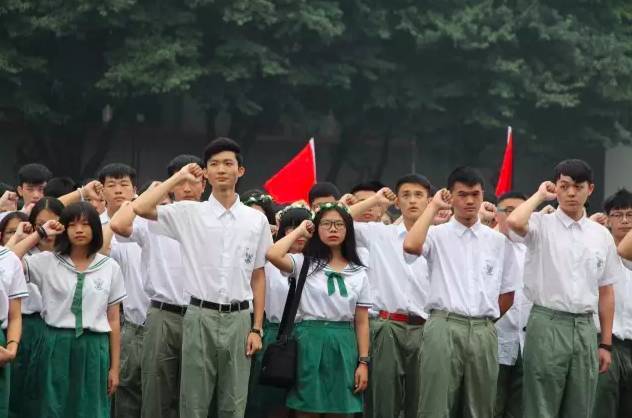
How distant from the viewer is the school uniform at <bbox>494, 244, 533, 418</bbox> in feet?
30.2

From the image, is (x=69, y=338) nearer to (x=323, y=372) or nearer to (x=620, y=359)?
(x=323, y=372)

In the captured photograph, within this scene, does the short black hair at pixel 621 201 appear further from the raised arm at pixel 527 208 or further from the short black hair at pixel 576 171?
the raised arm at pixel 527 208

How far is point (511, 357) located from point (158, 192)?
3.14 metres

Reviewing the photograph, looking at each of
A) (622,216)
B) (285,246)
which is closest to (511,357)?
(622,216)

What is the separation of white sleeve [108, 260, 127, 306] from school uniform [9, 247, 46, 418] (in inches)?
17.2

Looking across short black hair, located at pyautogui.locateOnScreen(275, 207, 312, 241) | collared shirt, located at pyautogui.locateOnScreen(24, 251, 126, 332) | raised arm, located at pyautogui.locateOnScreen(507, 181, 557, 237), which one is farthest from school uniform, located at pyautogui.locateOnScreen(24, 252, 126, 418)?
raised arm, located at pyautogui.locateOnScreen(507, 181, 557, 237)

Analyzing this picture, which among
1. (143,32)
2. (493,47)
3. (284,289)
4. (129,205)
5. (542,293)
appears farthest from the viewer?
(493,47)

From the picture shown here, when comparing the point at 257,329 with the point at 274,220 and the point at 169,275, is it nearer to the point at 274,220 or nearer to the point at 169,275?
the point at 169,275

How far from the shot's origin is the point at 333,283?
8.16 meters

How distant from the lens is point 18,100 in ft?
74.4

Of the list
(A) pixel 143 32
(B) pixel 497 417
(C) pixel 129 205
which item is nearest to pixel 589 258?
(B) pixel 497 417

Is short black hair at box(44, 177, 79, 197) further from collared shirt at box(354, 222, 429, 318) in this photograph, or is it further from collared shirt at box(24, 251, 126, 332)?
collared shirt at box(354, 222, 429, 318)

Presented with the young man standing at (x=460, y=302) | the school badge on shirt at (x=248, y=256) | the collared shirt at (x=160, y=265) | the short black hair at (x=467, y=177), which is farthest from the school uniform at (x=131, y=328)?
the short black hair at (x=467, y=177)

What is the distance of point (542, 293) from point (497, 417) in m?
1.36
